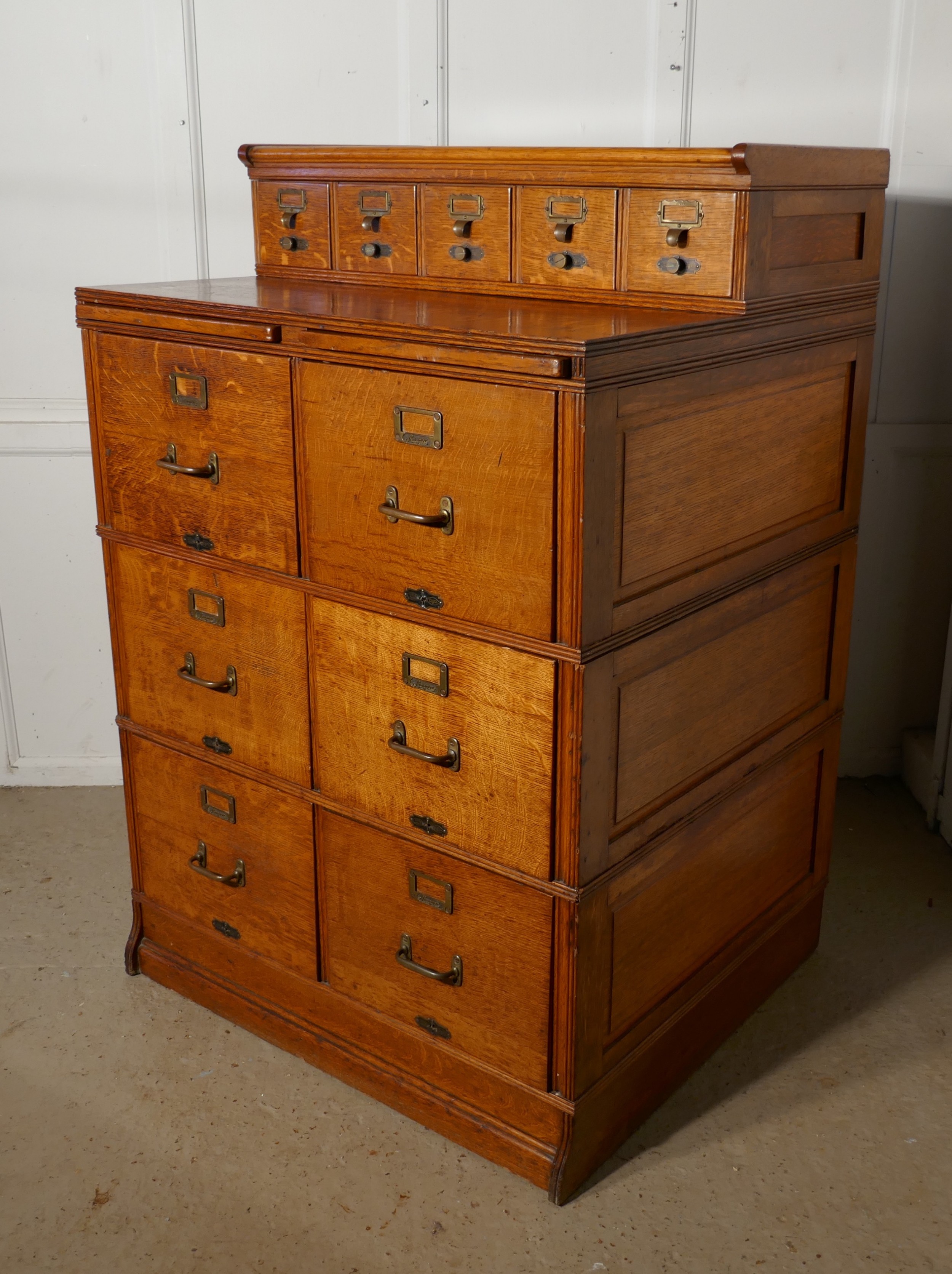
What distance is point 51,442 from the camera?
3.40 metres

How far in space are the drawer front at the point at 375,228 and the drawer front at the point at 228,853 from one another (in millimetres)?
1052

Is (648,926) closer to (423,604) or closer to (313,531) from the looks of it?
(423,604)

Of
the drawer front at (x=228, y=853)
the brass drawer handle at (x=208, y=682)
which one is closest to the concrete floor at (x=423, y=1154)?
the drawer front at (x=228, y=853)

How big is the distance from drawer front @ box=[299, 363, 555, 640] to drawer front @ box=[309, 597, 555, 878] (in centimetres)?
7

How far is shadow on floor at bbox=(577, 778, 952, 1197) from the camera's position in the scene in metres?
2.44

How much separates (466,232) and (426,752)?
99 centimetres

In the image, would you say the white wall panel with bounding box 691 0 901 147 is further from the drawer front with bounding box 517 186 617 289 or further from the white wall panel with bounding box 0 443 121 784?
the white wall panel with bounding box 0 443 121 784

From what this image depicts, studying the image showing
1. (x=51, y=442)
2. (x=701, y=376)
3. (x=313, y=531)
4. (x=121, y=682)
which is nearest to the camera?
(x=701, y=376)

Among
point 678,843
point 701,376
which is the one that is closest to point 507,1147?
point 678,843

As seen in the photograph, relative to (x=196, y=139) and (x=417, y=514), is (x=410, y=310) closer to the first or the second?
(x=417, y=514)

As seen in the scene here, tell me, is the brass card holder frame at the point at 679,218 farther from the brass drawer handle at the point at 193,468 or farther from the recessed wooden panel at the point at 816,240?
the brass drawer handle at the point at 193,468

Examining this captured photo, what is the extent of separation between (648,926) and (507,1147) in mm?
463

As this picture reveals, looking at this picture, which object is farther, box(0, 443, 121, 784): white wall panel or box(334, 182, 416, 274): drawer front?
box(0, 443, 121, 784): white wall panel

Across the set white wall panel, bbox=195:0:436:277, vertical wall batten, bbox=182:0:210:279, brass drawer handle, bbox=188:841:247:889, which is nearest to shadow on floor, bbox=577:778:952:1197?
brass drawer handle, bbox=188:841:247:889
